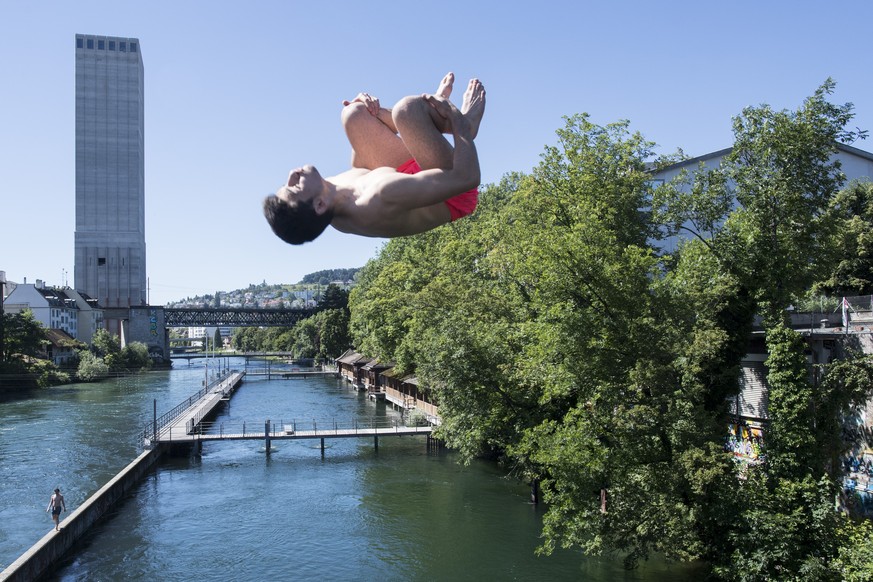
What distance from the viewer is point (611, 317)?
1659 centimetres

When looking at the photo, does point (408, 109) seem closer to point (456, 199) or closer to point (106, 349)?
point (456, 199)

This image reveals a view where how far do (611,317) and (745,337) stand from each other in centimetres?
329

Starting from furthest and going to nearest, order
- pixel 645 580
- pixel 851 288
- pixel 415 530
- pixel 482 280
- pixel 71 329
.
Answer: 1. pixel 71 329
2. pixel 851 288
3. pixel 482 280
4. pixel 415 530
5. pixel 645 580

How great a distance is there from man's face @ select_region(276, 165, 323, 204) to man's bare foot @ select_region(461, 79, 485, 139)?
492mm

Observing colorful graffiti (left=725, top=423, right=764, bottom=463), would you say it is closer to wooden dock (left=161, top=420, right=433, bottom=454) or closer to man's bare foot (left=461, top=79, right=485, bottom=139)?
wooden dock (left=161, top=420, right=433, bottom=454)

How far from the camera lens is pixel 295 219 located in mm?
2203

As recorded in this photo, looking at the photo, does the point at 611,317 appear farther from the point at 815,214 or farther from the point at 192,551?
the point at 192,551

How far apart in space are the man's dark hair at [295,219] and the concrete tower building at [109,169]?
109m

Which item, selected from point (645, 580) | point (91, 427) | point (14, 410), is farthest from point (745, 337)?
point (14, 410)

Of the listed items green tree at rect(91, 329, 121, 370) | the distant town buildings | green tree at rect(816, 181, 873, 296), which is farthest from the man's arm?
green tree at rect(91, 329, 121, 370)

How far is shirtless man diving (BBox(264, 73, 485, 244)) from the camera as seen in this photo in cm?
214

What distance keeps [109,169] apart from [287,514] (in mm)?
95673

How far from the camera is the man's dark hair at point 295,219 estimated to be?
218cm

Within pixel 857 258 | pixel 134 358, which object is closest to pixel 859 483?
pixel 857 258
